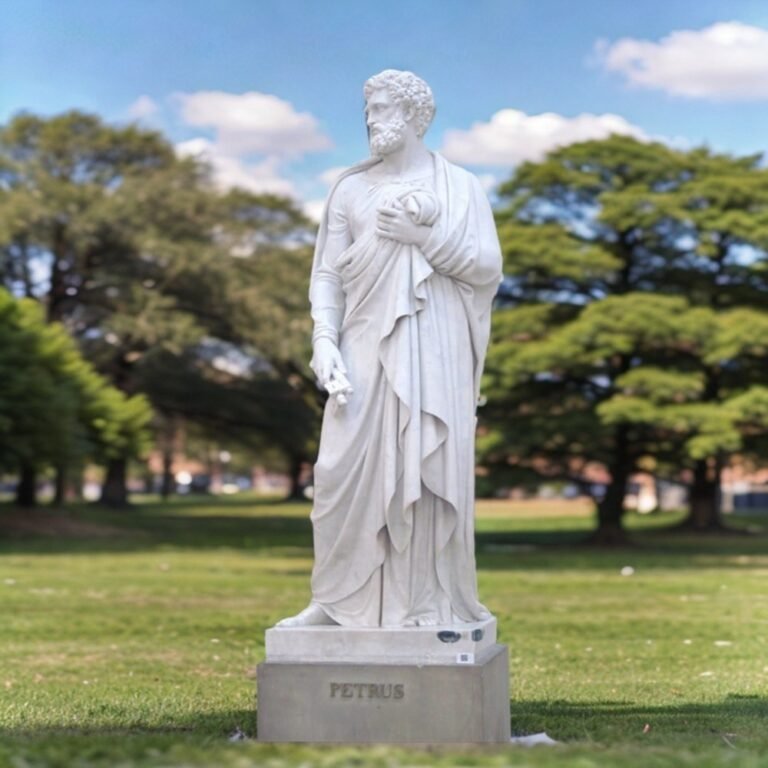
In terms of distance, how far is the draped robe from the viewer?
22.5 feet

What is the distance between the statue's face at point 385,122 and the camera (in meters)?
7.17

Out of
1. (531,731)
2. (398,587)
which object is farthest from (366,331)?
(531,731)

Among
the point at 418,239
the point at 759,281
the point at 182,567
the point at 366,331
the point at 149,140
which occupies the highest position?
the point at 149,140

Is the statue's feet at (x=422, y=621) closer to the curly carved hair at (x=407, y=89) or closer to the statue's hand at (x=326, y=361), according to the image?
the statue's hand at (x=326, y=361)

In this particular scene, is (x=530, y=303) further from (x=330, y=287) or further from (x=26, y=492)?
(x=330, y=287)

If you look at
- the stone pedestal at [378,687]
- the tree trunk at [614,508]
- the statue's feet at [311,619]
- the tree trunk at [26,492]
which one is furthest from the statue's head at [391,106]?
the tree trunk at [26,492]

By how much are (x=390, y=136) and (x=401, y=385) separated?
1267mm

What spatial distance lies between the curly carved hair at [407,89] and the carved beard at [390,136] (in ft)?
0.35

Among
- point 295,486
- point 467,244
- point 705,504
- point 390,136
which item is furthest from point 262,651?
point 295,486

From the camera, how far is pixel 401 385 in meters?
6.88

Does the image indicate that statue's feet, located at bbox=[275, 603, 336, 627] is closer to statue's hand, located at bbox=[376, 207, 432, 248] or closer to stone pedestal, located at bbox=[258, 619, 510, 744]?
stone pedestal, located at bbox=[258, 619, 510, 744]

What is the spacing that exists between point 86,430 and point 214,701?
34.8 metres

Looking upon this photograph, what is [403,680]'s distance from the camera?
258 inches

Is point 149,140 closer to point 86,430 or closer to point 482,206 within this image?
point 86,430
